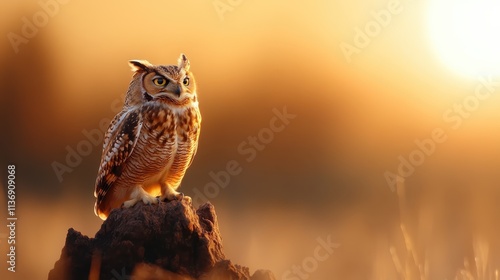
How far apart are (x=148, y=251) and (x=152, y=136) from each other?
82 cm

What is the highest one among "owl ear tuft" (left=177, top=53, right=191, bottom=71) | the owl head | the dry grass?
"owl ear tuft" (left=177, top=53, right=191, bottom=71)

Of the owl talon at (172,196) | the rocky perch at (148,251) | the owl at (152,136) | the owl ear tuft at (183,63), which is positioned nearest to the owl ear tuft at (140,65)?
the owl at (152,136)

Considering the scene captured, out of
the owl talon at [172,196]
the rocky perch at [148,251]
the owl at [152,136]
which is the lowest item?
the rocky perch at [148,251]

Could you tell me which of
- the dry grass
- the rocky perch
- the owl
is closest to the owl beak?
the owl

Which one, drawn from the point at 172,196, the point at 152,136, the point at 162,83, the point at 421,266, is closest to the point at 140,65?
the point at 162,83

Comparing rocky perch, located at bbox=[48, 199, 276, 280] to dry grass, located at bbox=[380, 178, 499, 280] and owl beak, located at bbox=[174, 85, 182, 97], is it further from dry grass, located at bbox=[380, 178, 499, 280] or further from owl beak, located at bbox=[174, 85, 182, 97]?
dry grass, located at bbox=[380, 178, 499, 280]

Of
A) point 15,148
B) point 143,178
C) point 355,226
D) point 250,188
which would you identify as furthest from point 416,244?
point 15,148

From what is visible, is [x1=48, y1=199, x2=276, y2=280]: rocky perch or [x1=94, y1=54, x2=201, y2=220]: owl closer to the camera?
[x1=48, y1=199, x2=276, y2=280]: rocky perch

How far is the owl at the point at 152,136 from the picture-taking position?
458cm

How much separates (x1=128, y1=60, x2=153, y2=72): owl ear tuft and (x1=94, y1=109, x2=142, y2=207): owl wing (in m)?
0.26

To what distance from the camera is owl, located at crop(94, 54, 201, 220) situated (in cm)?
458

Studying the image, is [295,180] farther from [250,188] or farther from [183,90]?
[183,90]

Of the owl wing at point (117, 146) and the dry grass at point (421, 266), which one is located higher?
the owl wing at point (117, 146)

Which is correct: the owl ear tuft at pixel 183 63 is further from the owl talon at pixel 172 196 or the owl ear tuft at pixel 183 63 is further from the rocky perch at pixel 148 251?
the rocky perch at pixel 148 251
